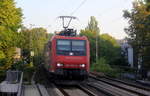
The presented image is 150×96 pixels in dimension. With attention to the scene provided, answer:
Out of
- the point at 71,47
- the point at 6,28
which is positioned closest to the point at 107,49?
the point at 6,28

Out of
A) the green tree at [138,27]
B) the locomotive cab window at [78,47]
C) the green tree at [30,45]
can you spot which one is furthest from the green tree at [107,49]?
the locomotive cab window at [78,47]

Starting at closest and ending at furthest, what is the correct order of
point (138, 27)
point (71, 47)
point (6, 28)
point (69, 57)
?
point (69, 57), point (71, 47), point (6, 28), point (138, 27)

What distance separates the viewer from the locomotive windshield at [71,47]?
A: 22984mm

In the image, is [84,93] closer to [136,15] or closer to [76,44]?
[76,44]

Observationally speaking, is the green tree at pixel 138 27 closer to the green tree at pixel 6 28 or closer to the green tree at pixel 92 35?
the green tree at pixel 92 35

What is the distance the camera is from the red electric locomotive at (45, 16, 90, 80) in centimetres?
2244

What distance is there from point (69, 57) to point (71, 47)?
32.6 inches

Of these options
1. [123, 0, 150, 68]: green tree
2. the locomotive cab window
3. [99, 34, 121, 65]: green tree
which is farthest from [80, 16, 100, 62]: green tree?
the locomotive cab window

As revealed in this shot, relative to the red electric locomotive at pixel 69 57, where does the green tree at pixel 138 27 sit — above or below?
above

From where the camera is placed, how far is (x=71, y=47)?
2325 cm

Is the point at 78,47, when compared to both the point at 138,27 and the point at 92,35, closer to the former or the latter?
the point at 138,27

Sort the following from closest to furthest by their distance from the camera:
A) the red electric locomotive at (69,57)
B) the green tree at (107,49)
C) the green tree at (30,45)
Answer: the red electric locomotive at (69,57) < the green tree at (30,45) < the green tree at (107,49)

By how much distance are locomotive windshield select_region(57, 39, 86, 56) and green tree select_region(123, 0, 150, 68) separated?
582 inches

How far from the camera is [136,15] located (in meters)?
43.2
